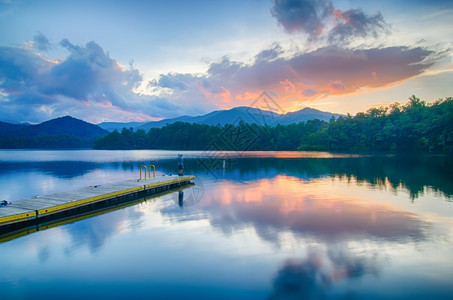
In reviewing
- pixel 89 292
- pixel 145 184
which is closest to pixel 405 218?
pixel 89 292

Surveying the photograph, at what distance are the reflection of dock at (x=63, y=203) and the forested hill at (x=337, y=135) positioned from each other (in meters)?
60.3

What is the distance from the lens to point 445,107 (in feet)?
196

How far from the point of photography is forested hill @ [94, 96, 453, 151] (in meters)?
61.7

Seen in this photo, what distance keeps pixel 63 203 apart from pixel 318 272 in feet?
30.5

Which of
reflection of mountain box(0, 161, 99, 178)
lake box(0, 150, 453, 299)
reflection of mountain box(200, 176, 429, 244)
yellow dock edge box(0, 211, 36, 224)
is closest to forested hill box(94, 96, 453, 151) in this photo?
reflection of mountain box(0, 161, 99, 178)

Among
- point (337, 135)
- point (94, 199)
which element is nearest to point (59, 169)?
point (94, 199)

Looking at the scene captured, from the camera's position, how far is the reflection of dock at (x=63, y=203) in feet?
30.7

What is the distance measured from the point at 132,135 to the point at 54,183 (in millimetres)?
104167

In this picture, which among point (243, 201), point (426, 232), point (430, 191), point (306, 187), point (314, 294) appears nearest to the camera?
point (314, 294)

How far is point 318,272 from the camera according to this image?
629cm

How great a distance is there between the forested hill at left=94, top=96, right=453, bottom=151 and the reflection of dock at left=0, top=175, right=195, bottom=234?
6030 cm

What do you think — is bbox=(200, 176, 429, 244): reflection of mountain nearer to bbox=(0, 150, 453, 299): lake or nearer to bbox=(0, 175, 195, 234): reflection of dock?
bbox=(0, 150, 453, 299): lake

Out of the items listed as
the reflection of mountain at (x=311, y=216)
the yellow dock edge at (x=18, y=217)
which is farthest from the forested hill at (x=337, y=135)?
the yellow dock edge at (x=18, y=217)

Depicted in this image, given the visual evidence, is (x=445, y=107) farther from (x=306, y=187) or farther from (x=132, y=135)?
(x=132, y=135)
